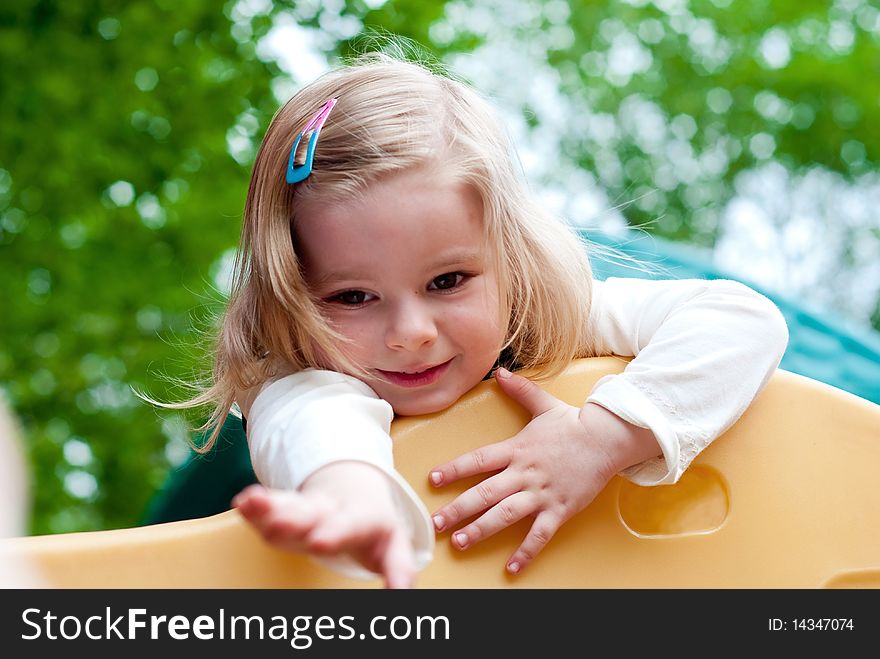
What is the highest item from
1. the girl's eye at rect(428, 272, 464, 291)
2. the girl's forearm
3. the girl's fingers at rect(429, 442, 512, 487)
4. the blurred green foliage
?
the girl's eye at rect(428, 272, 464, 291)

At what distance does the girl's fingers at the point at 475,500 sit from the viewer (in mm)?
656

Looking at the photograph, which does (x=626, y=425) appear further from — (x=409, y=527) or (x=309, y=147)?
(x=309, y=147)

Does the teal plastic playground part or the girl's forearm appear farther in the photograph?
the teal plastic playground part

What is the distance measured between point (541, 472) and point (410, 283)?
0.16 metres

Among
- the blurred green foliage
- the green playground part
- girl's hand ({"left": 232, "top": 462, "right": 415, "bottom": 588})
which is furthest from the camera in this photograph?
the blurred green foliage

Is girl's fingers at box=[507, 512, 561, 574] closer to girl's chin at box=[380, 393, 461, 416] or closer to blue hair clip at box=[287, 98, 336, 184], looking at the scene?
girl's chin at box=[380, 393, 461, 416]

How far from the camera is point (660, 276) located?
4.24ft

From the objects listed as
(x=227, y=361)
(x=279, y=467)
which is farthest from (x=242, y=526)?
(x=227, y=361)

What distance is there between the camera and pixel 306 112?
30.6 inches

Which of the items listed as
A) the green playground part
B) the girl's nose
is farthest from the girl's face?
the green playground part

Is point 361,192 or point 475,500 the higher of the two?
point 361,192

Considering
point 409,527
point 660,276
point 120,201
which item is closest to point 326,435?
point 409,527

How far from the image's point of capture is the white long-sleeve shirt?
22.9 inches

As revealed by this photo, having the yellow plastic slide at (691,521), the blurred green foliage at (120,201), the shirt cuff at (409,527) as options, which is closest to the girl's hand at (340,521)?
the shirt cuff at (409,527)
